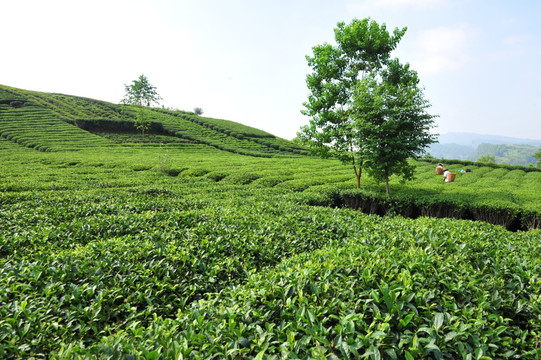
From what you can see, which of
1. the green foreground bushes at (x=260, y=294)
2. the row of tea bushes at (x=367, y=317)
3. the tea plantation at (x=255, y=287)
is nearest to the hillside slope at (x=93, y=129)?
the tea plantation at (x=255, y=287)

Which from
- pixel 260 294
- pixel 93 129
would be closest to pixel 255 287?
pixel 260 294

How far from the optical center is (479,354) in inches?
87.0

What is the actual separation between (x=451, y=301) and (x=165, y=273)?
12.3ft

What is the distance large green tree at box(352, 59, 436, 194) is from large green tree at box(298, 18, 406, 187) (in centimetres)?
112

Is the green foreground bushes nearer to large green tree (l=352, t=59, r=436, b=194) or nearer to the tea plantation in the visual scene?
the tea plantation

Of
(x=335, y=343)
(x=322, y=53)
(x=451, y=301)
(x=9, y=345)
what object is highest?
(x=322, y=53)

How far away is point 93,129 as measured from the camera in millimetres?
51656

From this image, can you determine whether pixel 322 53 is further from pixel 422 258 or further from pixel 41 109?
pixel 41 109

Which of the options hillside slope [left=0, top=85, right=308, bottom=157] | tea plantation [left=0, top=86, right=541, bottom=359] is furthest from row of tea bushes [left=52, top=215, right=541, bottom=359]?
hillside slope [left=0, top=85, right=308, bottom=157]

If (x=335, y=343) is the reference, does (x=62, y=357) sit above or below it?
below

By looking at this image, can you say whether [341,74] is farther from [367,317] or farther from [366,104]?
[367,317]

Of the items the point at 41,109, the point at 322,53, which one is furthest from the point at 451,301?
the point at 41,109

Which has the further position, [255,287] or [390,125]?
[390,125]

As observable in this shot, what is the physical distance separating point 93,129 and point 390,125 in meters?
55.4
